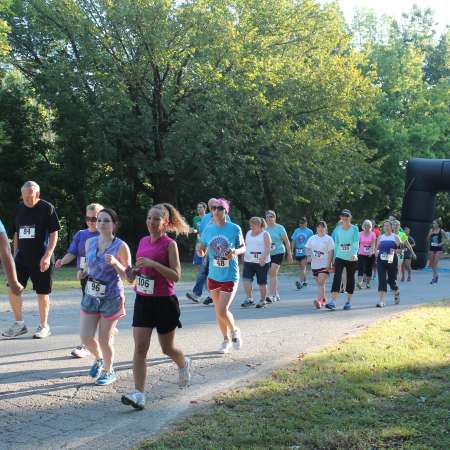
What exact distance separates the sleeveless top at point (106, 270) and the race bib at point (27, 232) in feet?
7.77

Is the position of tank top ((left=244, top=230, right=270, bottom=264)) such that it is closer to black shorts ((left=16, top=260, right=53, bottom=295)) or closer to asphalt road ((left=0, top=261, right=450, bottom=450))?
asphalt road ((left=0, top=261, right=450, bottom=450))

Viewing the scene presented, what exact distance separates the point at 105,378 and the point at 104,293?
82 centimetres

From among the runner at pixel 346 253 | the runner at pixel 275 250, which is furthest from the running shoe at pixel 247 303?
the runner at pixel 346 253

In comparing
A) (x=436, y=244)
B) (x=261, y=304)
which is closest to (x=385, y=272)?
(x=261, y=304)

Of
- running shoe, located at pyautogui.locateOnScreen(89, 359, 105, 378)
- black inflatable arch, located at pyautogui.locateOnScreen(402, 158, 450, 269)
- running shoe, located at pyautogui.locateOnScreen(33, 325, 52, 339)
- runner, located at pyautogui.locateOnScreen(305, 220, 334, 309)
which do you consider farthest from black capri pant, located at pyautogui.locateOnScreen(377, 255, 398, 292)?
black inflatable arch, located at pyautogui.locateOnScreen(402, 158, 450, 269)

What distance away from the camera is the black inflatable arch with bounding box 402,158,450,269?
90.1 ft

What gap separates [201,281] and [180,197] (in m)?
20.9

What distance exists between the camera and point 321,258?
42.3 feet

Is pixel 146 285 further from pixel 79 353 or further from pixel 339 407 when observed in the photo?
pixel 79 353

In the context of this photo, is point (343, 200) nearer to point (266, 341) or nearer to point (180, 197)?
point (180, 197)

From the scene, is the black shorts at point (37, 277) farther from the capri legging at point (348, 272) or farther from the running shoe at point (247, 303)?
the capri legging at point (348, 272)

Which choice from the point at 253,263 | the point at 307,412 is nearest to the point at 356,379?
the point at 307,412

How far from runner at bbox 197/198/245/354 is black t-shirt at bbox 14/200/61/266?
6.73 feet

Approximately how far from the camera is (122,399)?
5.45 m
